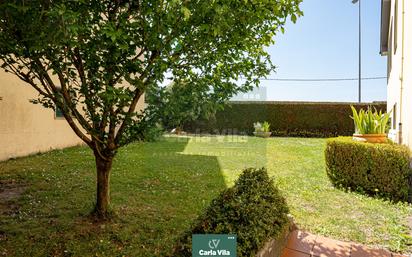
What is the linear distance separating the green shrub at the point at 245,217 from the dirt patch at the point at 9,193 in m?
3.28

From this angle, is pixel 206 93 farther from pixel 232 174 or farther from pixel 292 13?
pixel 232 174

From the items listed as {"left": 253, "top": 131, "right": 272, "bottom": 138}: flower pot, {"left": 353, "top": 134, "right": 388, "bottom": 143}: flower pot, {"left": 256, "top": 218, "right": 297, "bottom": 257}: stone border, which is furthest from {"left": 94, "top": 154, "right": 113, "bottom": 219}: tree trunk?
{"left": 253, "top": 131, "right": 272, "bottom": 138}: flower pot

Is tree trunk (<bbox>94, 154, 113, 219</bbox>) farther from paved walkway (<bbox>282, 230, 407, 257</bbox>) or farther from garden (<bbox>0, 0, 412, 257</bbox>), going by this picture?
paved walkway (<bbox>282, 230, 407, 257</bbox>)

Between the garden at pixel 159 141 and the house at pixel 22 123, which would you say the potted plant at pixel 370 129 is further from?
the house at pixel 22 123

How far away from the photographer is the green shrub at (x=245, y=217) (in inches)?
93.5

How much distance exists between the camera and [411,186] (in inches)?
203

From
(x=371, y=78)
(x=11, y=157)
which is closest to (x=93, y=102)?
(x=11, y=157)

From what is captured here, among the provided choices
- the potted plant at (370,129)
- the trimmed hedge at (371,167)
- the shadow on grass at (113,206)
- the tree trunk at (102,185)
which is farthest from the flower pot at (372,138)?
the tree trunk at (102,185)

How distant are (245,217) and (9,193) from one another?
445cm

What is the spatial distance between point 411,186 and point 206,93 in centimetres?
432

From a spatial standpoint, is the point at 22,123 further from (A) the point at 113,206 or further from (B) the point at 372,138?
(B) the point at 372,138

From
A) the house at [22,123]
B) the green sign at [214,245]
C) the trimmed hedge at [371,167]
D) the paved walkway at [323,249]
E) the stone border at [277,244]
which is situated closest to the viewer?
the green sign at [214,245]

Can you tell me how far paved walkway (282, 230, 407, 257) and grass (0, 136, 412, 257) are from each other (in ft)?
0.62

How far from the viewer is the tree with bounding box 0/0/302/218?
Result: 236 cm
